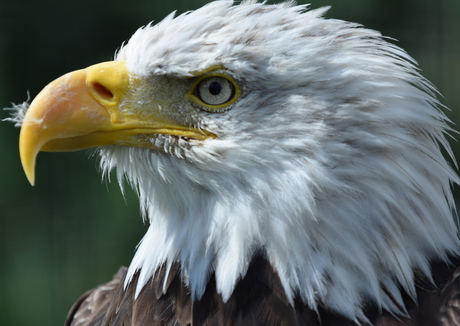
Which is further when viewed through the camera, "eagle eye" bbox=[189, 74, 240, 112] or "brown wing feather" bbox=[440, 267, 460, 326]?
"eagle eye" bbox=[189, 74, 240, 112]

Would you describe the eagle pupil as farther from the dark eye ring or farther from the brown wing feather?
the brown wing feather

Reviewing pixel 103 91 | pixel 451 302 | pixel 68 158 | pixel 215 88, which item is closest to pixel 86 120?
pixel 103 91

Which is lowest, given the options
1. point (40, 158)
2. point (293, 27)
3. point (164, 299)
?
point (40, 158)

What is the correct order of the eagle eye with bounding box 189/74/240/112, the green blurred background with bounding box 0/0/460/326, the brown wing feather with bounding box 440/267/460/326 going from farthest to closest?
the green blurred background with bounding box 0/0/460/326, the eagle eye with bounding box 189/74/240/112, the brown wing feather with bounding box 440/267/460/326

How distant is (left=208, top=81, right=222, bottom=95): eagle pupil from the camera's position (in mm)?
1652

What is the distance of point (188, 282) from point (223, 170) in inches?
9.7

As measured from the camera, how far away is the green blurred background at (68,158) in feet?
13.6

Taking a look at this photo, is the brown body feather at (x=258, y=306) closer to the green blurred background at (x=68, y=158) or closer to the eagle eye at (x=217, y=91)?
the eagle eye at (x=217, y=91)

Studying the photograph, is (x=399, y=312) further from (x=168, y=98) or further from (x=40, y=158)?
(x=40, y=158)

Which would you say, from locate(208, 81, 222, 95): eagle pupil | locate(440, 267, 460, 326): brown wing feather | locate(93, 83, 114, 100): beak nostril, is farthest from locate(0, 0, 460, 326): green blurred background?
locate(440, 267, 460, 326): brown wing feather

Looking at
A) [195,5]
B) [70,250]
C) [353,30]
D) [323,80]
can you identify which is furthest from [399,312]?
[70,250]

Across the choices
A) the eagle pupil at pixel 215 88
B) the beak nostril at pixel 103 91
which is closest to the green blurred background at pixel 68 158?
the beak nostril at pixel 103 91

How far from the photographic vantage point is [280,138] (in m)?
1.61

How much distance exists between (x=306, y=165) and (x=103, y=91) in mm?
481
